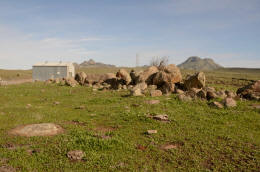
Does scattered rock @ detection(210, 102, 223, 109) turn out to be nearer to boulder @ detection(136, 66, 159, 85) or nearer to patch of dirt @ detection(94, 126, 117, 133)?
patch of dirt @ detection(94, 126, 117, 133)

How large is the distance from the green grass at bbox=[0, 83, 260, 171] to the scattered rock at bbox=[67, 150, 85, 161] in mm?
184

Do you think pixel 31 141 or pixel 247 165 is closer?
pixel 247 165

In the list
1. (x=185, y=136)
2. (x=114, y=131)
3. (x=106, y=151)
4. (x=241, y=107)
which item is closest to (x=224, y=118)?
(x=241, y=107)

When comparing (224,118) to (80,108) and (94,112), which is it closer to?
(94,112)

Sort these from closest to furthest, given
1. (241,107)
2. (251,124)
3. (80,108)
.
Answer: (251,124) < (241,107) < (80,108)

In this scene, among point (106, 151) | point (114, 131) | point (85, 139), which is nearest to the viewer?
point (106, 151)

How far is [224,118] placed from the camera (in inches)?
510

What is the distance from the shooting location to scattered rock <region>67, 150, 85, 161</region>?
7537 millimetres

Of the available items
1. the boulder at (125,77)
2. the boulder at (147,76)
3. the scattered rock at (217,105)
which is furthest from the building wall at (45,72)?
the scattered rock at (217,105)

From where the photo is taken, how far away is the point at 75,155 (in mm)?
7633

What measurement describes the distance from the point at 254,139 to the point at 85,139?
26.3 feet

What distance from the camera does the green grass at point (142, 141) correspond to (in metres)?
7.23

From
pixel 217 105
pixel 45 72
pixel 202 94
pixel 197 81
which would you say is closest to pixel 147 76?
pixel 197 81

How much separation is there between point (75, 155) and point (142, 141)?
3175 mm
